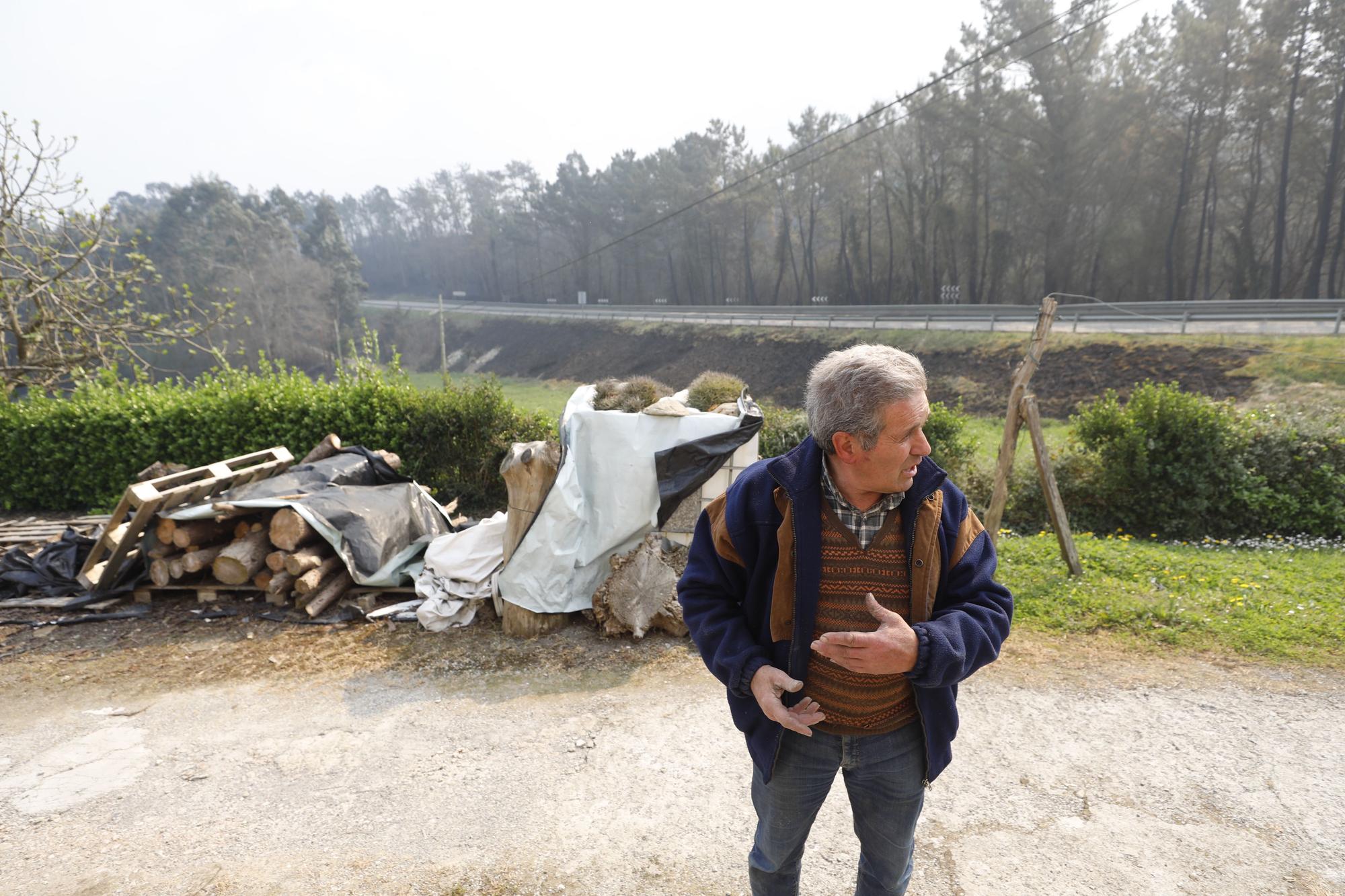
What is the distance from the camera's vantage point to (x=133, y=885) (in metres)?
2.89

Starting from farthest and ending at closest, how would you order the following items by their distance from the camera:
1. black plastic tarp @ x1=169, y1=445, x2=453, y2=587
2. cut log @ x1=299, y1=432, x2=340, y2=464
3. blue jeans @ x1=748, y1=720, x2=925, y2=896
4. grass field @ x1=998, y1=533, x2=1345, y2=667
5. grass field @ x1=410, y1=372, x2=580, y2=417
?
grass field @ x1=410, y1=372, x2=580, y2=417 < cut log @ x1=299, y1=432, x2=340, y2=464 < black plastic tarp @ x1=169, y1=445, x2=453, y2=587 < grass field @ x1=998, y1=533, x2=1345, y2=667 < blue jeans @ x1=748, y1=720, x2=925, y2=896

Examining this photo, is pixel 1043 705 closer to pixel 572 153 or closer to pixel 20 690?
pixel 20 690

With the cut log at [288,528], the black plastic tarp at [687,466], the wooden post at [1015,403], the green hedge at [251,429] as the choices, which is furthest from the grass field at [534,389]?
the wooden post at [1015,403]

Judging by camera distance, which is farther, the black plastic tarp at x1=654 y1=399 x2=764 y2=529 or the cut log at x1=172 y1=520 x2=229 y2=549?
the cut log at x1=172 y1=520 x2=229 y2=549

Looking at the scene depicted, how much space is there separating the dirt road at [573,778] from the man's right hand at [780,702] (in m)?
1.45

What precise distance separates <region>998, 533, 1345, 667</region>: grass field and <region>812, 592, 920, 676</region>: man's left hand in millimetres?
4281

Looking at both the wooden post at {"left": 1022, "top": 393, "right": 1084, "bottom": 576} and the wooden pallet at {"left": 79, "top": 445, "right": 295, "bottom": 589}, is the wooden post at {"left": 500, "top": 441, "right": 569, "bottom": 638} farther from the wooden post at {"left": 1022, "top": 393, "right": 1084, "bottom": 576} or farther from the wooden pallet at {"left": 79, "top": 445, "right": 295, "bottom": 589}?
the wooden post at {"left": 1022, "top": 393, "right": 1084, "bottom": 576}

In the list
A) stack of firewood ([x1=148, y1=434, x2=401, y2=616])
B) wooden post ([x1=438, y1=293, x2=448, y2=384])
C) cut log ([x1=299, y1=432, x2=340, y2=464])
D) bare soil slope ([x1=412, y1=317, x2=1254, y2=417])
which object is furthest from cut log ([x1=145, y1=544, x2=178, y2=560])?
bare soil slope ([x1=412, y1=317, x2=1254, y2=417])

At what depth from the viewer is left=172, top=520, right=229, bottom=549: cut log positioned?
581 cm

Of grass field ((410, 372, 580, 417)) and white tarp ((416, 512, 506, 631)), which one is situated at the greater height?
white tarp ((416, 512, 506, 631))

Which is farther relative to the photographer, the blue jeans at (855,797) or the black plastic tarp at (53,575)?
the black plastic tarp at (53,575)

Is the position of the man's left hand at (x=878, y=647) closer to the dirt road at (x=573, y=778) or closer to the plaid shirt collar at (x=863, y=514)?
the plaid shirt collar at (x=863, y=514)

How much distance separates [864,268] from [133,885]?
40513 mm

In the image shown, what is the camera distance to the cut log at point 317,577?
559cm
